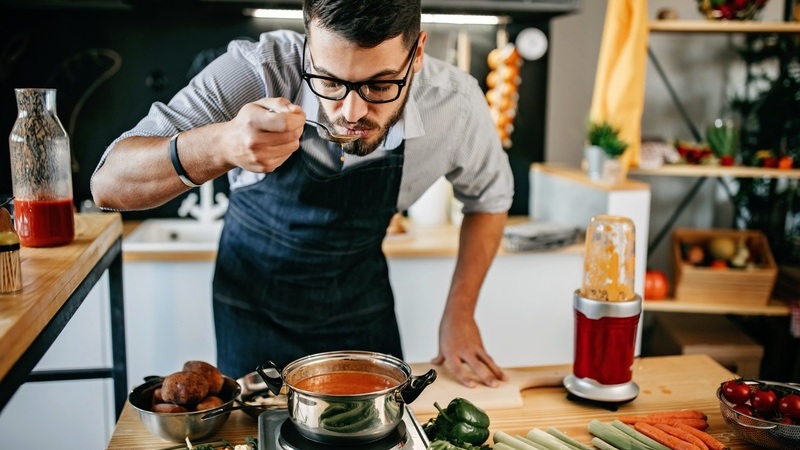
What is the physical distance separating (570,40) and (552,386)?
→ 2.28 metres

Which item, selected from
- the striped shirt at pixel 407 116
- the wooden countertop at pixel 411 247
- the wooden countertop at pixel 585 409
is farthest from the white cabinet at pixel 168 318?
the wooden countertop at pixel 585 409

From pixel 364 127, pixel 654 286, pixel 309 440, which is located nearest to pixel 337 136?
pixel 364 127

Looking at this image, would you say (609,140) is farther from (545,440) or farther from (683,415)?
(545,440)

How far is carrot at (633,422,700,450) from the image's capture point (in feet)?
4.21

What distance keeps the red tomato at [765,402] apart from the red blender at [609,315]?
9.1 inches

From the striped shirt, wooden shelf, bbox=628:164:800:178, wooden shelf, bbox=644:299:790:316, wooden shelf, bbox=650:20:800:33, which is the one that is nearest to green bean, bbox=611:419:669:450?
the striped shirt

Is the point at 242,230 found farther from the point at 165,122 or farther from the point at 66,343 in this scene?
the point at 66,343

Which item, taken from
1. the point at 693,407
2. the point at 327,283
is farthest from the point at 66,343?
the point at 693,407

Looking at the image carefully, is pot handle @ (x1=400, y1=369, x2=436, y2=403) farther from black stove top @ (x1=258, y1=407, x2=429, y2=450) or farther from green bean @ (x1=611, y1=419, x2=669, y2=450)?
green bean @ (x1=611, y1=419, x2=669, y2=450)

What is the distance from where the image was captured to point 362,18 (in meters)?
1.37

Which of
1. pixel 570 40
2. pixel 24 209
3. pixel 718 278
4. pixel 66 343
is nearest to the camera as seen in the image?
pixel 24 209

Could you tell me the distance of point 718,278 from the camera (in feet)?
10.2

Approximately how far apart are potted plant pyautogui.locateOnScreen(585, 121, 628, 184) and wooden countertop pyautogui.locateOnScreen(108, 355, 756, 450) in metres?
1.25

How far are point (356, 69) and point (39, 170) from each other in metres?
0.62
